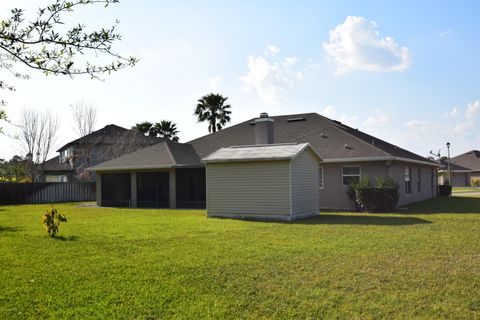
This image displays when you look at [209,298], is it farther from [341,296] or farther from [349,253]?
[349,253]

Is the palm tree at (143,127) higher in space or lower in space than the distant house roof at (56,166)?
higher

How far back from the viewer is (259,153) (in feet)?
57.6

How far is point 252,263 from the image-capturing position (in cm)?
835

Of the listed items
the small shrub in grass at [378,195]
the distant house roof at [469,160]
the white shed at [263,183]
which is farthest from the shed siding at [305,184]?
the distant house roof at [469,160]

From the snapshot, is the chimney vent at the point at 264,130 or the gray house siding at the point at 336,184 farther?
the chimney vent at the point at 264,130

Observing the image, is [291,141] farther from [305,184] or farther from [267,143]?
[305,184]

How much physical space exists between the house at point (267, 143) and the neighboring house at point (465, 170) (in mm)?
30771

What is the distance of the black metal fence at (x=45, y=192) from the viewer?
31375mm

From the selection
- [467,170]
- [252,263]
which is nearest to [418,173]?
[252,263]

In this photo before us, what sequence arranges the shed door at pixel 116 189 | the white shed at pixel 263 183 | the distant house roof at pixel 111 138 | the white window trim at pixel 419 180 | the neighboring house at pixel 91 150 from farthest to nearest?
the distant house roof at pixel 111 138
the neighboring house at pixel 91 150
the white window trim at pixel 419 180
the shed door at pixel 116 189
the white shed at pixel 263 183

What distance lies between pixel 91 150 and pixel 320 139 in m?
26.0

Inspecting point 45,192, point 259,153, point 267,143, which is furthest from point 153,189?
point 45,192

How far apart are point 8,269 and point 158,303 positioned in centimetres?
381

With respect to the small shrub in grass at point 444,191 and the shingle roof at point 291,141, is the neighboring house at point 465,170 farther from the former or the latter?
the shingle roof at point 291,141
